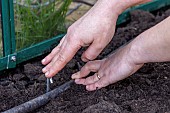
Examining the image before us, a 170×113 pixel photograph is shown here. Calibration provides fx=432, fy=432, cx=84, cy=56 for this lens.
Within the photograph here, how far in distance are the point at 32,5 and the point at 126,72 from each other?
789 mm

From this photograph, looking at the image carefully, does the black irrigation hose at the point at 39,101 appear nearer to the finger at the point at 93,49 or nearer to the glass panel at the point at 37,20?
the finger at the point at 93,49

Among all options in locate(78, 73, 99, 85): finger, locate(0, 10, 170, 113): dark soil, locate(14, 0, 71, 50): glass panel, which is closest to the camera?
locate(0, 10, 170, 113): dark soil

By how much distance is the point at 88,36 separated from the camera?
1.89m

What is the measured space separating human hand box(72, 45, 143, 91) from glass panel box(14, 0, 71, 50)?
1.47ft

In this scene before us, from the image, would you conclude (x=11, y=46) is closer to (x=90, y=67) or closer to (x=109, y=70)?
(x=90, y=67)

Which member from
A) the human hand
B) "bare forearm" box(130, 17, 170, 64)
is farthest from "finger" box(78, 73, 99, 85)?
"bare forearm" box(130, 17, 170, 64)

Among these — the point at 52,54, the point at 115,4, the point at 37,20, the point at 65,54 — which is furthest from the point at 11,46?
the point at 115,4

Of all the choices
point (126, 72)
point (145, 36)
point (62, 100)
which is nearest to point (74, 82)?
point (62, 100)

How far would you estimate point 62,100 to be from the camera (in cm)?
207

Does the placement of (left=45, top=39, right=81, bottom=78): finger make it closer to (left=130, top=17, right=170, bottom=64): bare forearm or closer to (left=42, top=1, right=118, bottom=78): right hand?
(left=42, top=1, right=118, bottom=78): right hand

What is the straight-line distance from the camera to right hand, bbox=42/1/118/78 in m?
1.89

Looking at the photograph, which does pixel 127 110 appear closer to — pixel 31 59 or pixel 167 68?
pixel 167 68

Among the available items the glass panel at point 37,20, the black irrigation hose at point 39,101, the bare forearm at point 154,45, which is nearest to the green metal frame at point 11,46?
the glass panel at point 37,20

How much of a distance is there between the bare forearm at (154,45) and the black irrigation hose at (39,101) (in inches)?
16.7
